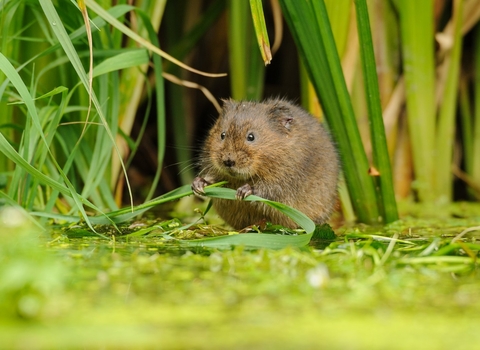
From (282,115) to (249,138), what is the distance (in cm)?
22

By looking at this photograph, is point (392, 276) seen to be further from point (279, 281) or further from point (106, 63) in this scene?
point (106, 63)

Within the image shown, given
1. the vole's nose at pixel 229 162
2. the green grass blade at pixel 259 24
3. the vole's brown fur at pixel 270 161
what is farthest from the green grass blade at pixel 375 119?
the vole's nose at pixel 229 162

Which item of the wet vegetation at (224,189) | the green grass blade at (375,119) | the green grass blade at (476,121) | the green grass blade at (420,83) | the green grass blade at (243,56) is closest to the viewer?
the wet vegetation at (224,189)

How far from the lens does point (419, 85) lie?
4.45 metres

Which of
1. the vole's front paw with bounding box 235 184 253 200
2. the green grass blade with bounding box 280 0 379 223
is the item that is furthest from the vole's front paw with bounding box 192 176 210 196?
the green grass blade with bounding box 280 0 379 223

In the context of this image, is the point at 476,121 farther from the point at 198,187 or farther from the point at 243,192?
the point at 198,187

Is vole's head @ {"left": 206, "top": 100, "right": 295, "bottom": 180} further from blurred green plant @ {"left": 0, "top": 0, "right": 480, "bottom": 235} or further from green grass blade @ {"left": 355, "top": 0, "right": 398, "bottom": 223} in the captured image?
green grass blade @ {"left": 355, "top": 0, "right": 398, "bottom": 223}

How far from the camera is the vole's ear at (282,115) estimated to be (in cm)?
354

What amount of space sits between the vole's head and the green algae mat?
811 mm

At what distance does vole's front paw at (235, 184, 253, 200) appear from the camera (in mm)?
3146

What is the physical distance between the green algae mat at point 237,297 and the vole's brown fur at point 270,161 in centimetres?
83

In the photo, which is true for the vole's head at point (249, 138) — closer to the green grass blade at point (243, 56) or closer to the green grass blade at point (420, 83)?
the green grass blade at point (243, 56)

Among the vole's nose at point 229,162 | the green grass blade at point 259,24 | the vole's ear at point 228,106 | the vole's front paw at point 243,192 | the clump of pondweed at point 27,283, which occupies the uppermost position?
the green grass blade at point 259,24

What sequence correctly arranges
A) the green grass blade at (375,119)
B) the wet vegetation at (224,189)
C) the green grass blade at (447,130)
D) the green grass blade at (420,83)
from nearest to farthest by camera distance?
the wet vegetation at (224,189) < the green grass blade at (375,119) < the green grass blade at (420,83) < the green grass blade at (447,130)
